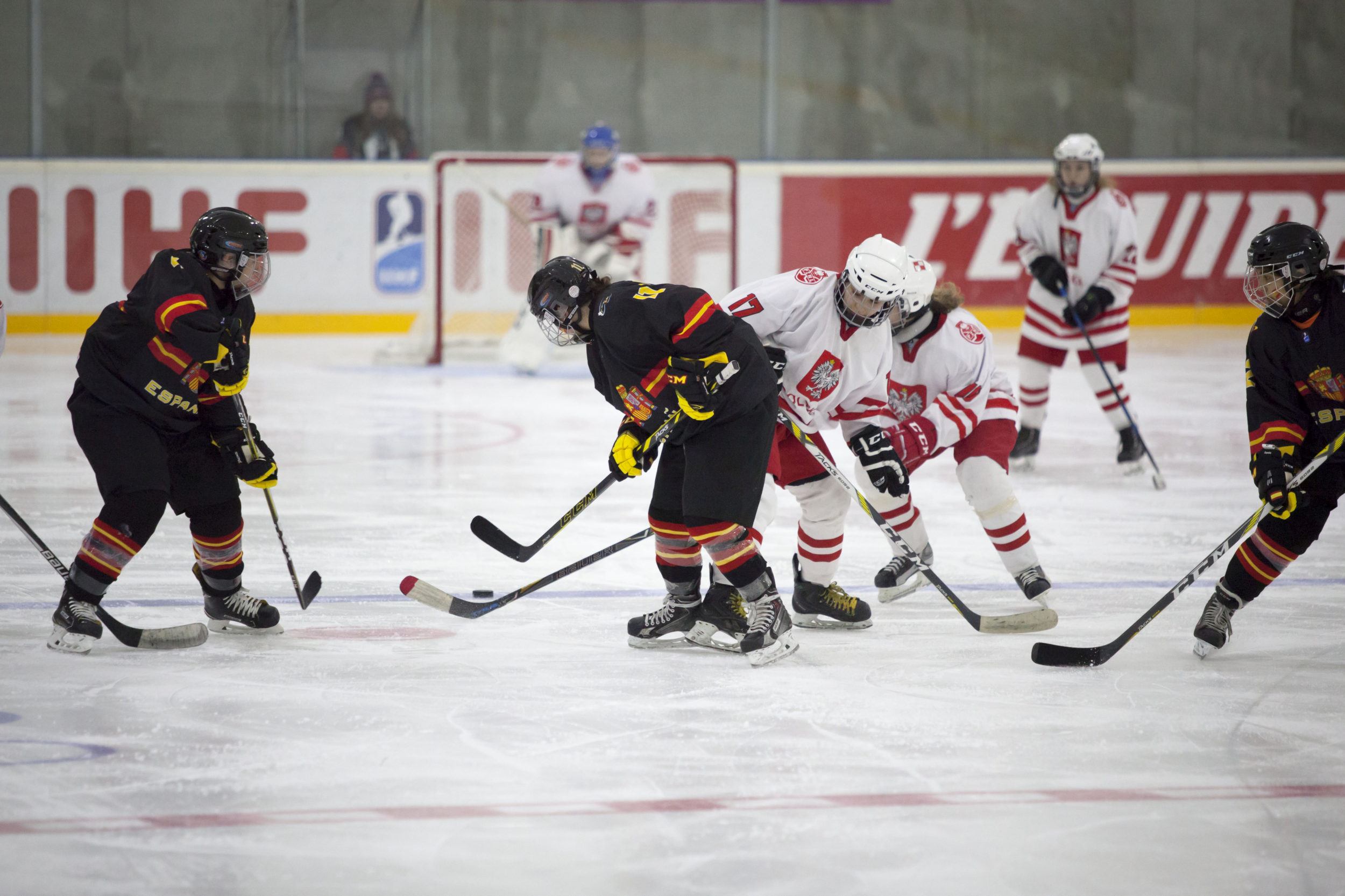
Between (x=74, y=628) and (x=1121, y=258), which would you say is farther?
(x=1121, y=258)

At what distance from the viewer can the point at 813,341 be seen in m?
3.41

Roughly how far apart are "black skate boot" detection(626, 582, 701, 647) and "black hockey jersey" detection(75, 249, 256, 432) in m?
0.98

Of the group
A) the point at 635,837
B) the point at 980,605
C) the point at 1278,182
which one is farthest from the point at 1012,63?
the point at 635,837

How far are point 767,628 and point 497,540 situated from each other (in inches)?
22.7

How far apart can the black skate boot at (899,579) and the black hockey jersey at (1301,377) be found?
2.96 feet

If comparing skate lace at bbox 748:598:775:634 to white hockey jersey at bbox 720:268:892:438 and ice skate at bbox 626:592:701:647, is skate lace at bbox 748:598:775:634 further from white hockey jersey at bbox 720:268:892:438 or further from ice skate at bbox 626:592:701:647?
white hockey jersey at bbox 720:268:892:438

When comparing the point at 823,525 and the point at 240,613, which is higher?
the point at 823,525

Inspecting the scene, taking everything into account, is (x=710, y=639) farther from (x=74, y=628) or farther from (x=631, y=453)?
(x=74, y=628)

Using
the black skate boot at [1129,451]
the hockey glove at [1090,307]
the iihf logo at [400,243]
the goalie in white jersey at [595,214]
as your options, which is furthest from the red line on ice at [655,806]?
the iihf logo at [400,243]

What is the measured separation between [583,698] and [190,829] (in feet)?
2.88

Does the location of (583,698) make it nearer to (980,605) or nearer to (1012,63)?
(980,605)

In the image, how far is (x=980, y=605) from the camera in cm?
382

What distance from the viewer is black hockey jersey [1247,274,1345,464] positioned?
308 centimetres

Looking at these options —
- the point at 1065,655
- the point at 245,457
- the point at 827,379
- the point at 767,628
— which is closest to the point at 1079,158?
the point at 827,379
